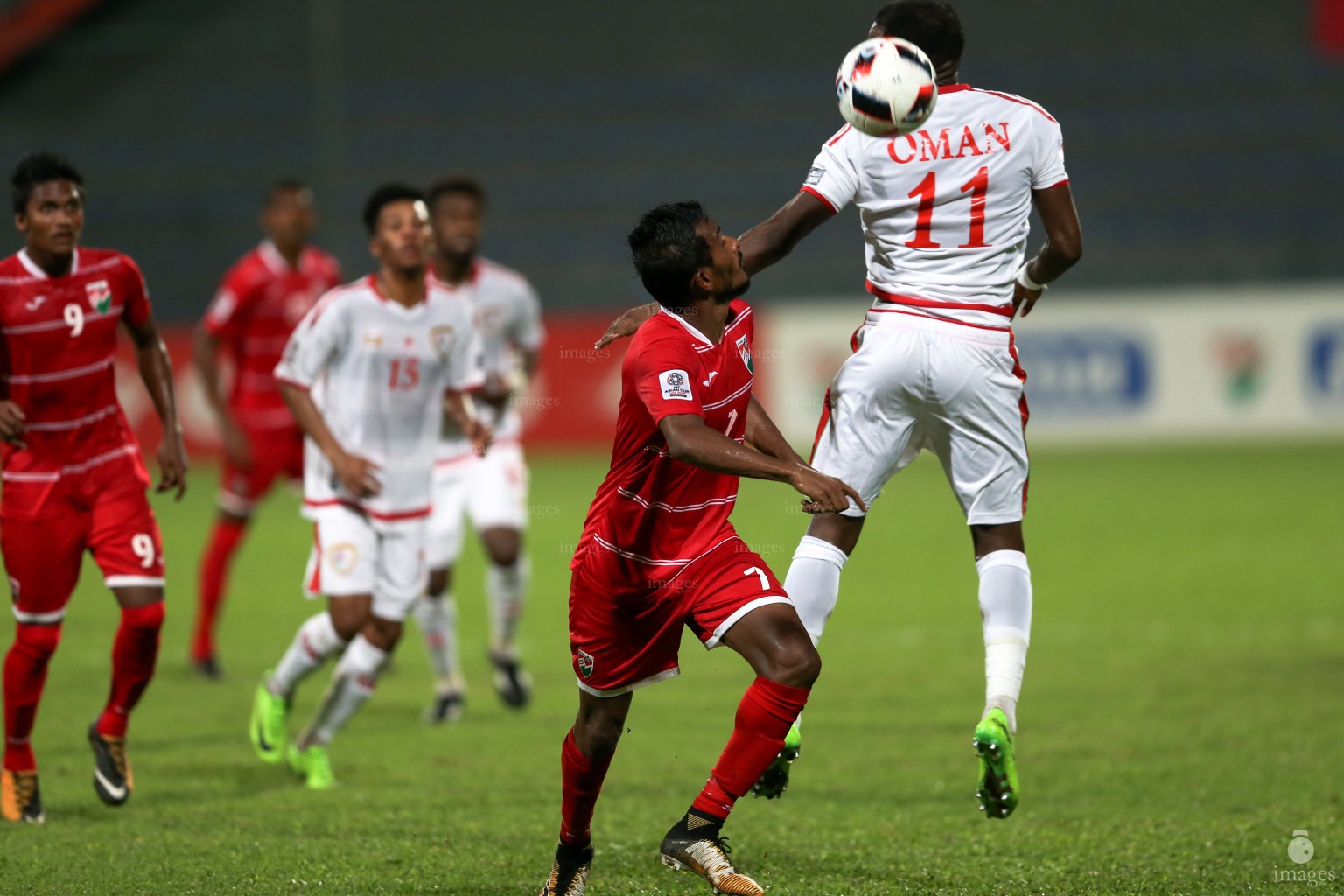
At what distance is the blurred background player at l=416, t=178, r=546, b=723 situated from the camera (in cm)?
861

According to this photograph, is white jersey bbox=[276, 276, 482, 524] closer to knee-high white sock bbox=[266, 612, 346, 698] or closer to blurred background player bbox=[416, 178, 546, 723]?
knee-high white sock bbox=[266, 612, 346, 698]

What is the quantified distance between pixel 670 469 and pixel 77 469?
2.82 metres

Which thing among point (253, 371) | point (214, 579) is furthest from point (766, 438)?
point (253, 371)

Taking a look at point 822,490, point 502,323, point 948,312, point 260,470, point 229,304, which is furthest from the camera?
point 229,304

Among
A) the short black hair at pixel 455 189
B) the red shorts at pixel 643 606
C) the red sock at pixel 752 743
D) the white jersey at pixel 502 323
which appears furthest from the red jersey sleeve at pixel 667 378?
the white jersey at pixel 502 323

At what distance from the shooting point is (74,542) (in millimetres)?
6230

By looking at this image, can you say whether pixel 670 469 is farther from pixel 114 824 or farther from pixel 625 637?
pixel 114 824

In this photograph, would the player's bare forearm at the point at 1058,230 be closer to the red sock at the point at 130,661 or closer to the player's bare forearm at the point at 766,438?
the player's bare forearm at the point at 766,438

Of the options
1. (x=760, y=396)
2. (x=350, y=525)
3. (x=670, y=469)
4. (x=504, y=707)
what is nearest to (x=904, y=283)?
(x=670, y=469)

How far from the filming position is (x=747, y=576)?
458 centimetres

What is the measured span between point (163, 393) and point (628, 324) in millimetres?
2550

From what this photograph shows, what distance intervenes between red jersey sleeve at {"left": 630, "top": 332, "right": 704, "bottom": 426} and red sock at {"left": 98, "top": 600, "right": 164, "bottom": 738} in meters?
2.72

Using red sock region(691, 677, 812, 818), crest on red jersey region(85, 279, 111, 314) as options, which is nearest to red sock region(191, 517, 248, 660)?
crest on red jersey region(85, 279, 111, 314)

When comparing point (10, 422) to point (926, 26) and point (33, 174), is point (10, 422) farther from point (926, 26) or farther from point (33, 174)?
point (926, 26)
